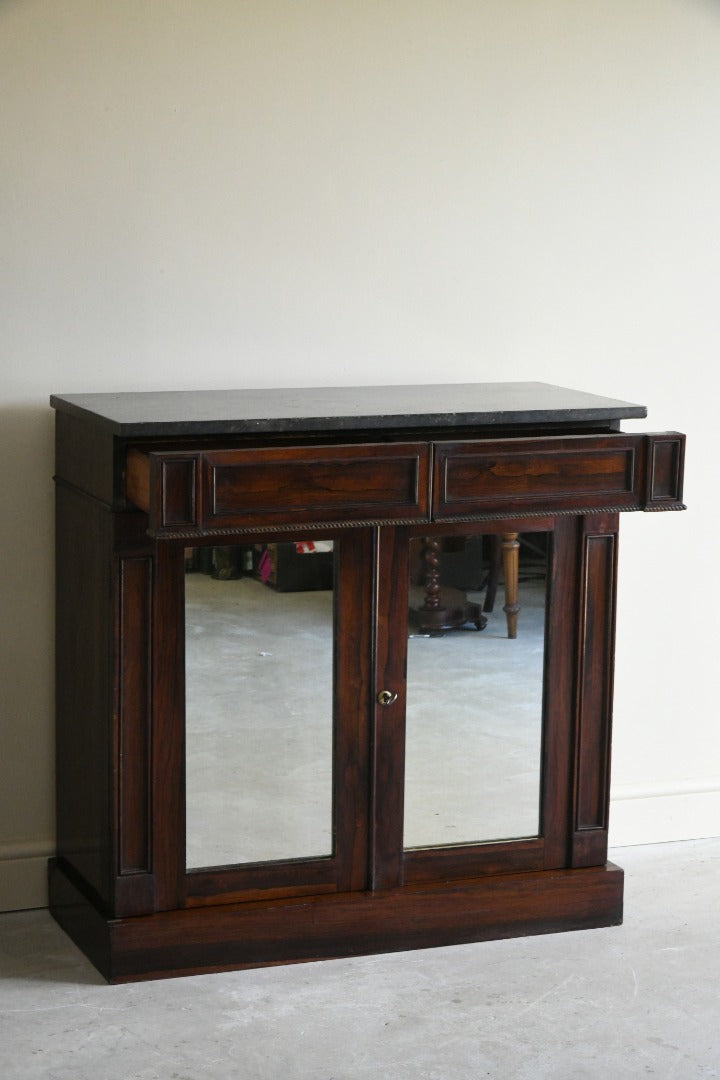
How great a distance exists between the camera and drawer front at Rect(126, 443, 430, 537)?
273cm

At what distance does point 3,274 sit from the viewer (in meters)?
3.23

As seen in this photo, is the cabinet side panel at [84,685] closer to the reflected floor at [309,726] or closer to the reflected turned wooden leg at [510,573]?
the reflected floor at [309,726]

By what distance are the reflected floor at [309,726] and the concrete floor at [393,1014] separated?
26cm

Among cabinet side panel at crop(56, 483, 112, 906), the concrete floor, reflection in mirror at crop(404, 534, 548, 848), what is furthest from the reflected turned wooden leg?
cabinet side panel at crop(56, 483, 112, 906)

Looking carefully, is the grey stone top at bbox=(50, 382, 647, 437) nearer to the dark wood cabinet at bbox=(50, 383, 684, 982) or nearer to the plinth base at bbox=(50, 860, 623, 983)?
the dark wood cabinet at bbox=(50, 383, 684, 982)

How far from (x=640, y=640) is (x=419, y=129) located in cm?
135

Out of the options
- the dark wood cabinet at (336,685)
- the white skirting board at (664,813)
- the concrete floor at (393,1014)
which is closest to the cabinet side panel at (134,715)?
the dark wood cabinet at (336,685)

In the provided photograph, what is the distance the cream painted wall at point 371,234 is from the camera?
3.26m

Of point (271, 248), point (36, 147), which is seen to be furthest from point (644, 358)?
point (36, 147)

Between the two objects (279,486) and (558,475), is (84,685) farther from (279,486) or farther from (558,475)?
(558,475)

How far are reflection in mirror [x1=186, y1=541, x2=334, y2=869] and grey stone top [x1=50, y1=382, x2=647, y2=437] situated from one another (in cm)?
28

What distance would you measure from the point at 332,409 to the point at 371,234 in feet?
2.07

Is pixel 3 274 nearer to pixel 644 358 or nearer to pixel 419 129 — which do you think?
pixel 419 129

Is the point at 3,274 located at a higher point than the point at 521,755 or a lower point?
higher
